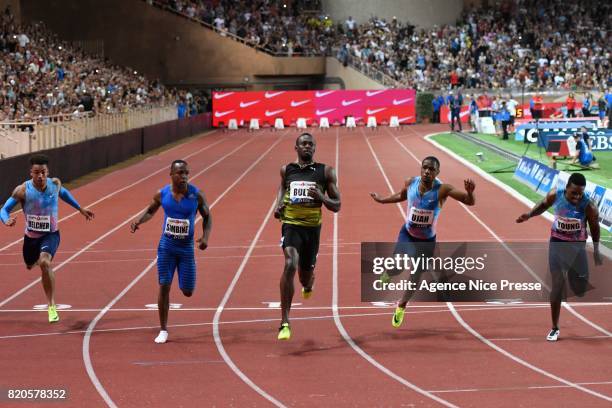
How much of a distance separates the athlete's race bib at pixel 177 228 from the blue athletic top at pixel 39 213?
5.79ft

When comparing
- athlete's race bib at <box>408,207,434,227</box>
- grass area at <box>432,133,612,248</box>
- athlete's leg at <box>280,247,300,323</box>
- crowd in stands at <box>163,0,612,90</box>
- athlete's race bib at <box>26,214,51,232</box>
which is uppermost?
crowd in stands at <box>163,0,612,90</box>

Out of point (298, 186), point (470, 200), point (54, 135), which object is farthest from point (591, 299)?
point (54, 135)

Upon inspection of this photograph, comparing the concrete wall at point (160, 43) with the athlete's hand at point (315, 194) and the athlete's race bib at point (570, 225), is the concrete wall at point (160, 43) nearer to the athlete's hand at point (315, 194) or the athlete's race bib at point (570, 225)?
the athlete's hand at point (315, 194)

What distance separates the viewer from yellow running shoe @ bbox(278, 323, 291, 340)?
10.3m

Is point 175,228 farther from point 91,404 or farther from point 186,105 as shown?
point 186,105

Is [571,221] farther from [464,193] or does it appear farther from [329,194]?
[329,194]

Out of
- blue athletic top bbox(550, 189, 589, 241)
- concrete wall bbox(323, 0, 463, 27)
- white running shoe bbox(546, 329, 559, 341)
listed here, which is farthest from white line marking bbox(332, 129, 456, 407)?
concrete wall bbox(323, 0, 463, 27)

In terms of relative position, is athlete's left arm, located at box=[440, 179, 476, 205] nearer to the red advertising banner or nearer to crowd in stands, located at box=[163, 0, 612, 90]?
the red advertising banner

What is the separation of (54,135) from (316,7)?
1785 inches

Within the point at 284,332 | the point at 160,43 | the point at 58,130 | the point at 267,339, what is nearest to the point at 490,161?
the point at 58,130

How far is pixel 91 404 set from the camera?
830 cm

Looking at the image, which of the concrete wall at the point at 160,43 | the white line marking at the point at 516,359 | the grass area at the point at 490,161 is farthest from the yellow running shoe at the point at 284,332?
the concrete wall at the point at 160,43

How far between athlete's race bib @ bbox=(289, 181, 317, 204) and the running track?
141 centimetres

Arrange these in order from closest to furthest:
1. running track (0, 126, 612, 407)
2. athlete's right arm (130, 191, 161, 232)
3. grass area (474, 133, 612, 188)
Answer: running track (0, 126, 612, 407) < athlete's right arm (130, 191, 161, 232) < grass area (474, 133, 612, 188)
